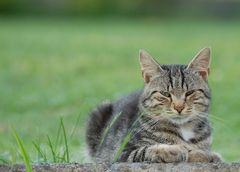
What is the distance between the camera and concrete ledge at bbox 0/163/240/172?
5.49 metres

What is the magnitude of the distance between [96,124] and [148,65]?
162 centimetres

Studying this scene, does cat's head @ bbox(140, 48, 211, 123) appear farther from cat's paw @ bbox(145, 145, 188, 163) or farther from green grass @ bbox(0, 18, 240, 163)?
green grass @ bbox(0, 18, 240, 163)

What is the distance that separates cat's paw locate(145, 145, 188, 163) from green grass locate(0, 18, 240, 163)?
0.88 meters

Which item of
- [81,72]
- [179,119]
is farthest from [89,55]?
[179,119]

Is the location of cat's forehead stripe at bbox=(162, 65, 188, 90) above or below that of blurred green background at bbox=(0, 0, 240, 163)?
above

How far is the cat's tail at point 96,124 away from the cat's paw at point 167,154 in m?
1.81

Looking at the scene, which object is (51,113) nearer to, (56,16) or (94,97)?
(94,97)

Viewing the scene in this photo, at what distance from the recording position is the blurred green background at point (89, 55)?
35.2 ft

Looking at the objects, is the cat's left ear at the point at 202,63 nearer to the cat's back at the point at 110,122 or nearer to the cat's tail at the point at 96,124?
the cat's back at the point at 110,122

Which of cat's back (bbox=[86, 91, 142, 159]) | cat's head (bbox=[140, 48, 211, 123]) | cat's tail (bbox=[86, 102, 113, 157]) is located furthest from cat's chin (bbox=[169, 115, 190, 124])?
cat's tail (bbox=[86, 102, 113, 157])

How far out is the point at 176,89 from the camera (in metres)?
6.46

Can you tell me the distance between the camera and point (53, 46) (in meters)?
21.2

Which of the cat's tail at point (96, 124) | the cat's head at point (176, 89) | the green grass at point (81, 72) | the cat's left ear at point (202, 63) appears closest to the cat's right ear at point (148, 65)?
the cat's head at point (176, 89)

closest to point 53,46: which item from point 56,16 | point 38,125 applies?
point 38,125
